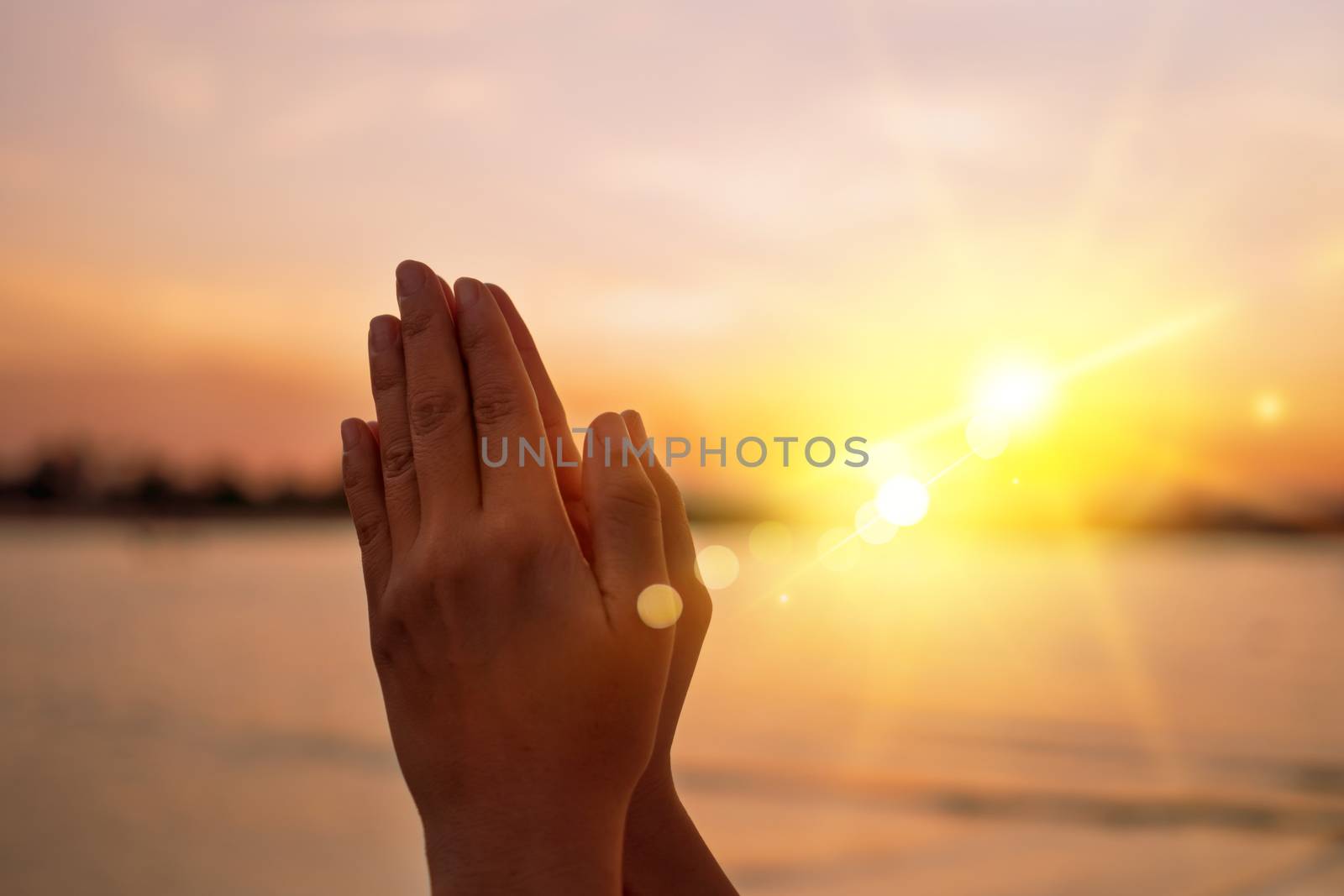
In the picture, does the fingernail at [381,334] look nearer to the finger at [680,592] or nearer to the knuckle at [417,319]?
the knuckle at [417,319]

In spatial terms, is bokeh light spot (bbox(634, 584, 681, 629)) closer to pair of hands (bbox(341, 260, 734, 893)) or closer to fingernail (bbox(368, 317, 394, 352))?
pair of hands (bbox(341, 260, 734, 893))

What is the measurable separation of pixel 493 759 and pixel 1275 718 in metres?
10.9

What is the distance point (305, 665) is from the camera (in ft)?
38.3

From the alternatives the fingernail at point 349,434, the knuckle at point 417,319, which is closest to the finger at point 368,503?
the fingernail at point 349,434

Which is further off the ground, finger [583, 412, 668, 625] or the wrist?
finger [583, 412, 668, 625]

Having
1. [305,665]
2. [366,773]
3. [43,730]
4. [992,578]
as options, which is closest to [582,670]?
[366,773]

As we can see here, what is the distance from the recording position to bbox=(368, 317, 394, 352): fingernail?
4.63ft

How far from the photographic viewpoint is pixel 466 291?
4.52 feet

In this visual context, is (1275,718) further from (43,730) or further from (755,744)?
(43,730)

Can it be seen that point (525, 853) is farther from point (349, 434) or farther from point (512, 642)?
point (349, 434)

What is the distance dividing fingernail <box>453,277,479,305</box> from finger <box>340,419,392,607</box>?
0.86ft

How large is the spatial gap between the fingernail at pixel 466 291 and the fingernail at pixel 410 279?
50 mm

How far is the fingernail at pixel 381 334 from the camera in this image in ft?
4.63

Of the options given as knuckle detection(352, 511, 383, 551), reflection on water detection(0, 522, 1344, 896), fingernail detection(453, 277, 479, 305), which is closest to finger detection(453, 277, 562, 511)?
fingernail detection(453, 277, 479, 305)
